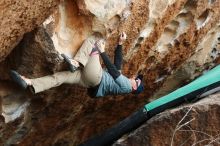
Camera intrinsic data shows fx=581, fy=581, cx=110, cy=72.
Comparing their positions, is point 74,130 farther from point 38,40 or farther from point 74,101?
point 38,40

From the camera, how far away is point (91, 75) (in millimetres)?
6191

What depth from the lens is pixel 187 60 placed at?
27.8ft

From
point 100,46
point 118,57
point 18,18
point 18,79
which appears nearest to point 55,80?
point 18,79

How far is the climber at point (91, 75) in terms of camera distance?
5984mm

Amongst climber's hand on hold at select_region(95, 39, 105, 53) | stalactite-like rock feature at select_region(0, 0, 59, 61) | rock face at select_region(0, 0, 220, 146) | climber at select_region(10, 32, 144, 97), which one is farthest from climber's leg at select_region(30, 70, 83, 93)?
stalactite-like rock feature at select_region(0, 0, 59, 61)

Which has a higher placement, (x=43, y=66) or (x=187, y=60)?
(x=43, y=66)

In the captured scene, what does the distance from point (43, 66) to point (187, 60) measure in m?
2.89

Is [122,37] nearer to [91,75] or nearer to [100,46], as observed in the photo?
[100,46]

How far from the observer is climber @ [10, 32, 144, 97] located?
598cm

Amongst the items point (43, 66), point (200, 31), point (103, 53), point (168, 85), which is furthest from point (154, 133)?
point (168, 85)

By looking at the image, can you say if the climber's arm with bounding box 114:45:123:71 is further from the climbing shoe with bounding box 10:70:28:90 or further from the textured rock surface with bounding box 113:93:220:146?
the climbing shoe with bounding box 10:70:28:90

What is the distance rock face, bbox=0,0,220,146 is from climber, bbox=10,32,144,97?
0.14 meters

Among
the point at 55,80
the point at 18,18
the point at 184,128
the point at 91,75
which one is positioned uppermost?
the point at 18,18

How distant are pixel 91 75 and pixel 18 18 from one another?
117 cm
